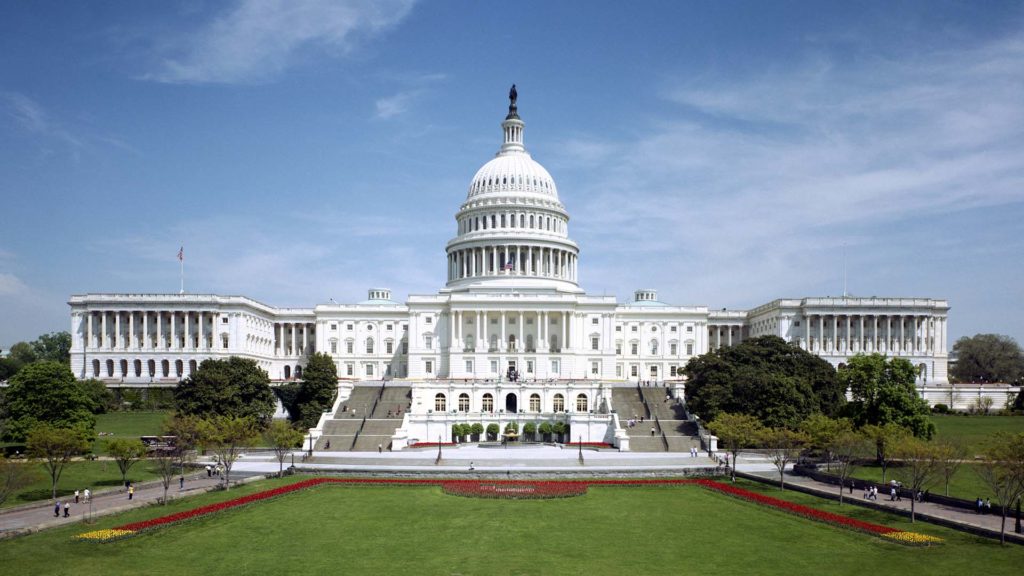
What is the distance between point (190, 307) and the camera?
403 ft

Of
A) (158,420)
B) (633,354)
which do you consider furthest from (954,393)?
(158,420)

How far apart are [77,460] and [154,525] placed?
28.2 m

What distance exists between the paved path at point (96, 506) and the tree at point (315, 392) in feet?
101

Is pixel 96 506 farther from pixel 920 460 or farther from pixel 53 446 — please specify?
pixel 920 460

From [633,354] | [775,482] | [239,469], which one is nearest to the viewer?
[775,482]

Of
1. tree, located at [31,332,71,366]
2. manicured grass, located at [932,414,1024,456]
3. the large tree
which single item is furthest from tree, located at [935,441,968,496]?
tree, located at [31,332,71,366]

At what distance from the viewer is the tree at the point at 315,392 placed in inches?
3509

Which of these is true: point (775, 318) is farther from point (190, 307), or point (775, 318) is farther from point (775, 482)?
point (190, 307)

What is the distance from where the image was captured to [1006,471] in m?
39.3

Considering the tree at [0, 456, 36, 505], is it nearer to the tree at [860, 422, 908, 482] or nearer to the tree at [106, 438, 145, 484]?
the tree at [106, 438, 145, 484]

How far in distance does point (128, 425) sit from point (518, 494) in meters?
54.0

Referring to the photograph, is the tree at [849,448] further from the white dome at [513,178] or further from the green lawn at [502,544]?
the white dome at [513,178]

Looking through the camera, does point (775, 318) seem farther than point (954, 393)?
Yes

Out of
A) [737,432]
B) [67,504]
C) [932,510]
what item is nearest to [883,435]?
[737,432]
